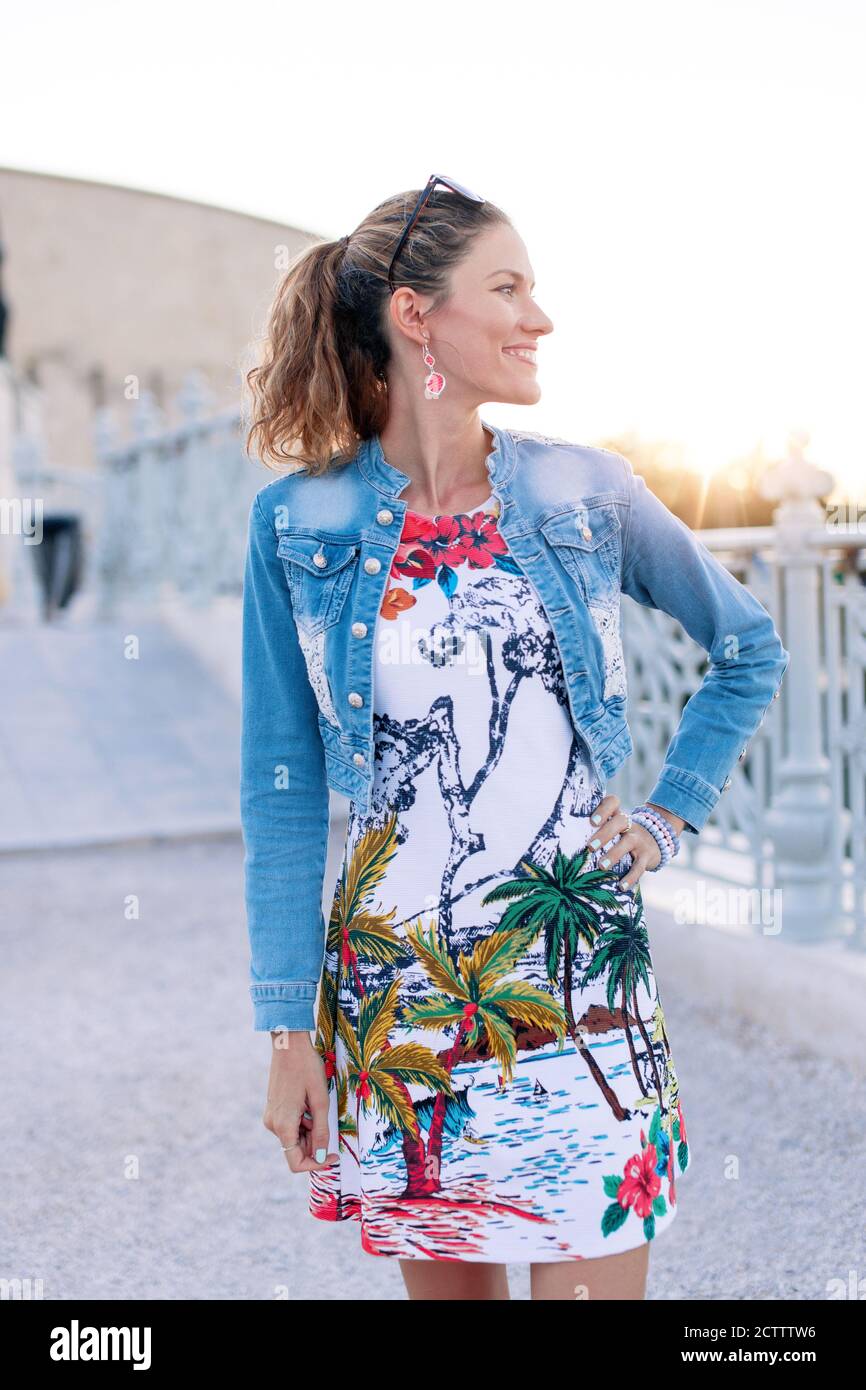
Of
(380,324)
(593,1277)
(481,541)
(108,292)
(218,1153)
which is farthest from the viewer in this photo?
(108,292)

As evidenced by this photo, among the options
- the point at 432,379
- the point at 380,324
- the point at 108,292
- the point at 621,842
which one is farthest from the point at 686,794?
the point at 108,292

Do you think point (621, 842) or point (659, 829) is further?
point (659, 829)

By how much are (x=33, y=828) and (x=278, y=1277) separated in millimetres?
5160

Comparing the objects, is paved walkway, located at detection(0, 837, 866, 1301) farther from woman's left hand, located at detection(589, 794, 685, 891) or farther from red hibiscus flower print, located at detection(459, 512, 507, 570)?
red hibiscus flower print, located at detection(459, 512, 507, 570)

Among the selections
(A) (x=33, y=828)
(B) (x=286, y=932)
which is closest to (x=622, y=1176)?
(B) (x=286, y=932)

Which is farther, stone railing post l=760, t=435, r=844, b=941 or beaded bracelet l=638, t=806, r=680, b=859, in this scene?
stone railing post l=760, t=435, r=844, b=941

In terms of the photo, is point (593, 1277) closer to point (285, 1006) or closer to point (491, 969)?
point (491, 969)

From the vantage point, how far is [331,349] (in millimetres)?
1995

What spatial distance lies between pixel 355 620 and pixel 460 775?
0.26m

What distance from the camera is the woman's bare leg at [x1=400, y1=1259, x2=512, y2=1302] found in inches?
74.4

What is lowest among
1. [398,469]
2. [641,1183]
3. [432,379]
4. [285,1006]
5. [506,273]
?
[641,1183]

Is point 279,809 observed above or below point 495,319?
below

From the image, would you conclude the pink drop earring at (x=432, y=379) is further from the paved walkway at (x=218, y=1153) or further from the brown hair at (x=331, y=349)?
the paved walkway at (x=218, y=1153)

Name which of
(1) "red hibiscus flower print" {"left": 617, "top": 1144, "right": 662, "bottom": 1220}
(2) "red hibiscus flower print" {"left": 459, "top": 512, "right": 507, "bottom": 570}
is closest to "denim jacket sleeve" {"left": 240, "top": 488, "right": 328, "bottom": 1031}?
(2) "red hibiscus flower print" {"left": 459, "top": 512, "right": 507, "bottom": 570}
